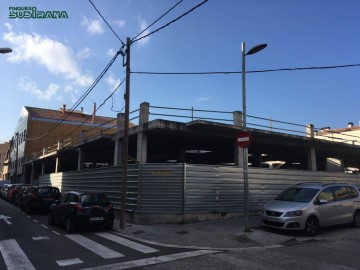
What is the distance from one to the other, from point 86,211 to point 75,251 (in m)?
3.26

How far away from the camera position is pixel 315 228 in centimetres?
1109

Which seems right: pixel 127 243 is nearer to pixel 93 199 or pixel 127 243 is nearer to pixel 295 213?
pixel 93 199

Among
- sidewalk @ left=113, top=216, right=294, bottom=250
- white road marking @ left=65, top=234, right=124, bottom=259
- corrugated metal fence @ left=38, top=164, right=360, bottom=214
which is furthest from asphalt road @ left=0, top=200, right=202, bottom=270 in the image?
corrugated metal fence @ left=38, top=164, right=360, bottom=214

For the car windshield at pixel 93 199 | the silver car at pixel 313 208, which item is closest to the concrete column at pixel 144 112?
the car windshield at pixel 93 199

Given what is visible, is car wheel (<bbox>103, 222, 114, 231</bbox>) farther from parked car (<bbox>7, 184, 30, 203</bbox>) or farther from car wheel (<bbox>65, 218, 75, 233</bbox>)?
parked car (<bbox>7, 184, 30, 203</bbox>)

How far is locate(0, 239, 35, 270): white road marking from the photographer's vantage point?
7.39 metres

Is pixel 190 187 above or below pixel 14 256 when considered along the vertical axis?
above

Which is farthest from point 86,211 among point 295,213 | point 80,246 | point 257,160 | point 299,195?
point 257,160

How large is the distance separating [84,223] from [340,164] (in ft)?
91.6

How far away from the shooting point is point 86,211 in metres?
12.2

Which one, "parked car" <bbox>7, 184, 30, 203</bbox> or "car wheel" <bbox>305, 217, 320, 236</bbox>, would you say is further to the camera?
"parked car" <bbox>7, 184, 30, 203</bbox>

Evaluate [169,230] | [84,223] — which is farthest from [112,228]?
[169,230]

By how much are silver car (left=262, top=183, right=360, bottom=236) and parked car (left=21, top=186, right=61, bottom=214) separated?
41.9ft

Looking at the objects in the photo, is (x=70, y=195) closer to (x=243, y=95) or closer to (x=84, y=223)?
(x=84, y=223)
